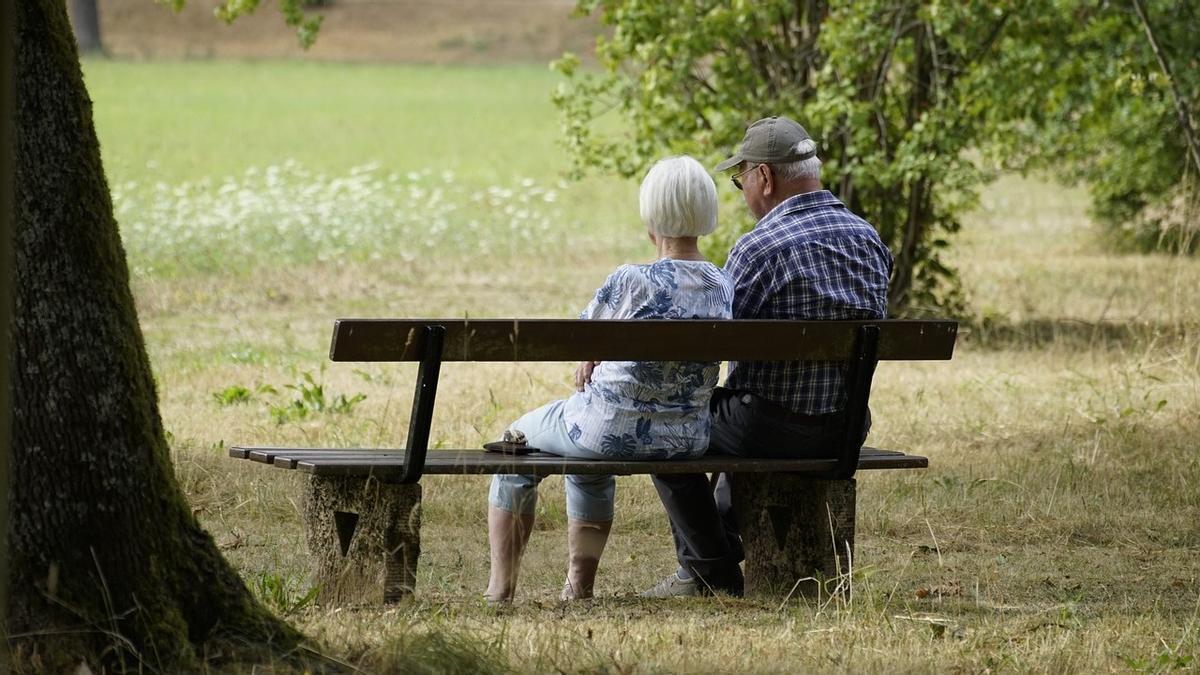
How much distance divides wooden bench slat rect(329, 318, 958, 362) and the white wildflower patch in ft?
37.6

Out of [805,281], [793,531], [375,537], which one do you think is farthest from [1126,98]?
[375,537]

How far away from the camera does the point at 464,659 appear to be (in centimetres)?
402

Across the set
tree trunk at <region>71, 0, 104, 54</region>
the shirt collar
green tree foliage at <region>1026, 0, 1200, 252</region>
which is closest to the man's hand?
the shirt collar

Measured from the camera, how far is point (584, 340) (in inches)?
190

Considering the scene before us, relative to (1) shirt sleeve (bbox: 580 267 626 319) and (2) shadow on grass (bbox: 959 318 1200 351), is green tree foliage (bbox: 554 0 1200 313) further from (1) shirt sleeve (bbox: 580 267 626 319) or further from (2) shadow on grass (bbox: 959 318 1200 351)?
(1) shirt sleeve (bbox: 580 267 626 319)

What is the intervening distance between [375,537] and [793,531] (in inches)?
53.8

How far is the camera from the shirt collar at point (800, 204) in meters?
5.45

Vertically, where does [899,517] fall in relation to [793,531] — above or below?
below

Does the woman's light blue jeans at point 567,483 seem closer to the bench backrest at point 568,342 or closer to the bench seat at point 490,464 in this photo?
the bench seat at point 490,464

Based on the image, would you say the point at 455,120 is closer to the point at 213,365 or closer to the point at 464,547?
the point at 213,365

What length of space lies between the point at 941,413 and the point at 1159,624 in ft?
13.0

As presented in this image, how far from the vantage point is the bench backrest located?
4738 mm

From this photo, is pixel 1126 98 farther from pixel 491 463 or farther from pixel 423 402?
pixel 423 402

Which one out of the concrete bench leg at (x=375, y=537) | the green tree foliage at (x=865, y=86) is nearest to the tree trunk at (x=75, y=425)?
the concrete bench leg at (x=375, y=537)
